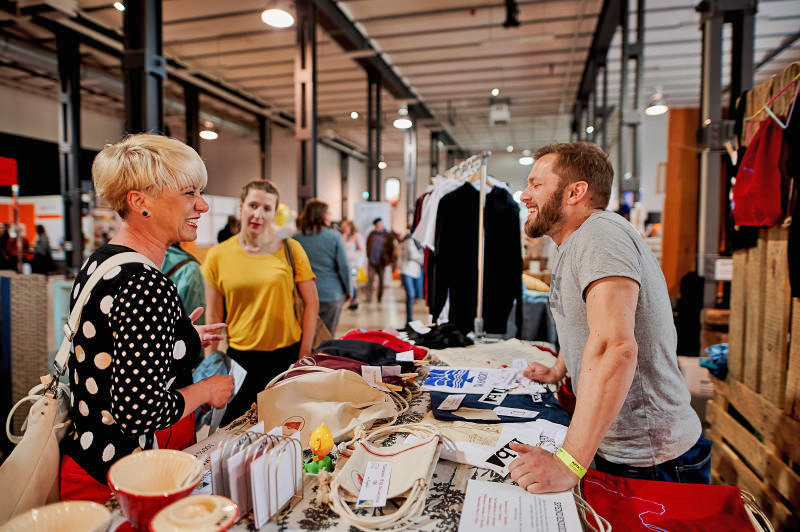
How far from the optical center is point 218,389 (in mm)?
1377

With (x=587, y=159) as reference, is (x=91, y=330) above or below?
below

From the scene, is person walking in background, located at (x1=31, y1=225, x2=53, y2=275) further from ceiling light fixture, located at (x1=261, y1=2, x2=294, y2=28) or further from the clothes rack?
the clothes rack

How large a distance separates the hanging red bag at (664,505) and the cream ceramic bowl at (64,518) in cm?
111

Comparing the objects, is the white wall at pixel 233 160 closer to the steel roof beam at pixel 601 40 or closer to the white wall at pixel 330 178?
the white wall at pixel 330 178

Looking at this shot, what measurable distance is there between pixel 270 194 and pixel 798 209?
8.93 feet

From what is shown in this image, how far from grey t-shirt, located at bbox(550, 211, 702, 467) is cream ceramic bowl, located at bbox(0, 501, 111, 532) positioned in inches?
50.2

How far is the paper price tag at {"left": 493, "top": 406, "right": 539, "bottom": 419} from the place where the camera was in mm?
1579

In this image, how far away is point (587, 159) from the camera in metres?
1.60

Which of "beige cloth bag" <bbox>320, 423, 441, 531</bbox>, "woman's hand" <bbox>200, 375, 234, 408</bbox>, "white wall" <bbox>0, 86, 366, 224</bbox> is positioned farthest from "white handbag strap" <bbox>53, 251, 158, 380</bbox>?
"white wall" <bbox>0, 86, 366, 224</bbox>

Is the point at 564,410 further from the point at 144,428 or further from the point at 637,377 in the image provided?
the point at 144,428

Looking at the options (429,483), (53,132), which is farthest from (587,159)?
(53,132)

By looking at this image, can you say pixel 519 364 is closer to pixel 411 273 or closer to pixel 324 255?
pixel 324 255

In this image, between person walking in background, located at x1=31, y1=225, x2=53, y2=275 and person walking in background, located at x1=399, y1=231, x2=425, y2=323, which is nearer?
person walking in background, located at x1=399, y1=231, x2=425, y2=323

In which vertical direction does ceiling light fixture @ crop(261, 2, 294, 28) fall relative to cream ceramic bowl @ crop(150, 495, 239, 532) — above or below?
above
